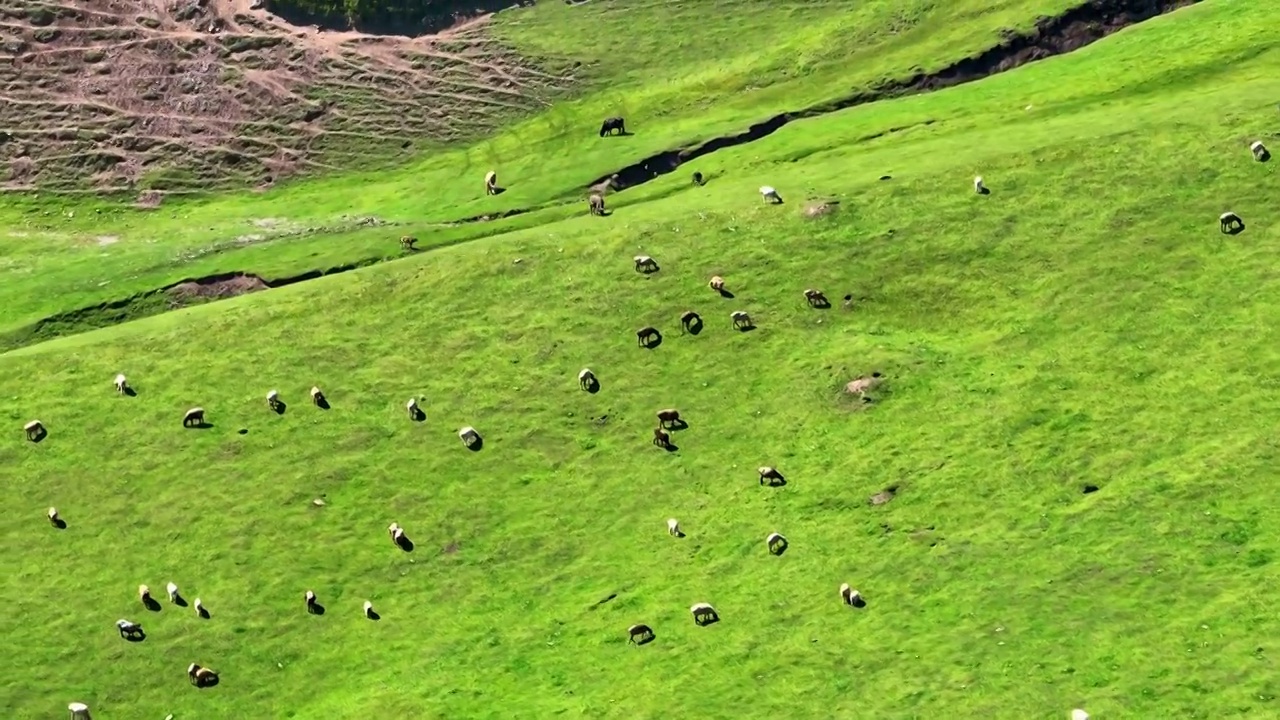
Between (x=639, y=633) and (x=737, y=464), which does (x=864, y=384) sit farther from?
(x=639, y=633)

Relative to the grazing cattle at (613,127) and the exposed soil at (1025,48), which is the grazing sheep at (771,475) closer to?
the exposed soil at (1025,48)

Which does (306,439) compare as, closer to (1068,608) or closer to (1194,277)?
(1068,608)

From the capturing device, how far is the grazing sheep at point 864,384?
185ft

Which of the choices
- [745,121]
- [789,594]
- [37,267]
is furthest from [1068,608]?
[37,267]


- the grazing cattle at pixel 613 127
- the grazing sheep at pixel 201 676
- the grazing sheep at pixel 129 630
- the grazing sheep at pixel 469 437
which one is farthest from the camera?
the grazing cattle at pixel 613 127

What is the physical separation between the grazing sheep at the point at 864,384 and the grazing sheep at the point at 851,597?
11.3 metres

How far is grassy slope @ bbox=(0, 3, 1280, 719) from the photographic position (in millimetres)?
44594

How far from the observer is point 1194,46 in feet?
263

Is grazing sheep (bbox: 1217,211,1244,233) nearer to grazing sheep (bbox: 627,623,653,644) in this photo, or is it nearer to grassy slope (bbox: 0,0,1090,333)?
grassy slope (bbox: 0,0,1090,333)

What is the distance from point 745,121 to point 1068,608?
45.7 m

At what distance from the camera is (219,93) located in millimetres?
92812

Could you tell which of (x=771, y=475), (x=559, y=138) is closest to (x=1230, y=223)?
(x=771, y=475)

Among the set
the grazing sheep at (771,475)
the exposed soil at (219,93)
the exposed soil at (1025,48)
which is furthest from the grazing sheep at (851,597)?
the exposed soil at (219,93)

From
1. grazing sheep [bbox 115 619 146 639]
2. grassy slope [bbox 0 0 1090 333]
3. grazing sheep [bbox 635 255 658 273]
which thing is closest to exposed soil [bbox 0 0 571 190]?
grassy slope [bbox 0 0 1090 333]
